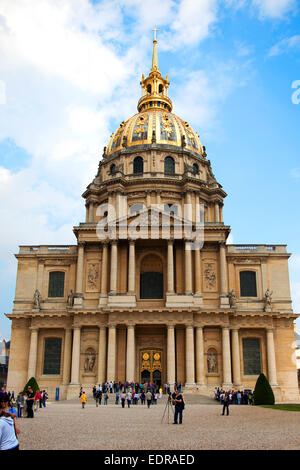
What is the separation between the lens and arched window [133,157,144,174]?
197ft

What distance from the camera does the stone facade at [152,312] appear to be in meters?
43.9

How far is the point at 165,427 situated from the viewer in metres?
18.5

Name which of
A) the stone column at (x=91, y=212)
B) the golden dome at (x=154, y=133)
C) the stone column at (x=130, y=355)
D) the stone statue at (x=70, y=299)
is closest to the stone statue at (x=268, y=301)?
the stone column at (x=130, y=355)

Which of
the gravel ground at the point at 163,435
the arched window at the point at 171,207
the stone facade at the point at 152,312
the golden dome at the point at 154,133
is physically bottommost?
the gravel ground at the point at 163,435

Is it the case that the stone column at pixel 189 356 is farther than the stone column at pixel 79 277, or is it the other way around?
the stone column at pixel 79 277

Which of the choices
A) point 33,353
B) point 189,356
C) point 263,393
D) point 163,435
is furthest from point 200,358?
point 163,435

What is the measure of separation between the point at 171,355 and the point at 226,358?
17.1 feet

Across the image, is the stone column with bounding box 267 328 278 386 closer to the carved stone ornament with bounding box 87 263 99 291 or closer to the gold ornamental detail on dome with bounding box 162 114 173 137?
the carved stone ornament with bounding box 87 263 99 291

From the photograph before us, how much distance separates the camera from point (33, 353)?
45.9m

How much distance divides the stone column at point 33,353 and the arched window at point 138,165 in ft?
77.5

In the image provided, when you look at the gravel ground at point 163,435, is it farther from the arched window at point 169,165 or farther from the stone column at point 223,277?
the arched window at point 169,165
